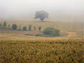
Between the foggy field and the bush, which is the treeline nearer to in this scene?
the foggy field

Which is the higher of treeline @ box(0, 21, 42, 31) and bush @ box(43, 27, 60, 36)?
treeline @ box(0, 21, 42, 31)

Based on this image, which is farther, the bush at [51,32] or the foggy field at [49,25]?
the foggy field at [49,25]

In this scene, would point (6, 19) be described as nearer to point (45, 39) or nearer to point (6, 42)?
point (6, 42)

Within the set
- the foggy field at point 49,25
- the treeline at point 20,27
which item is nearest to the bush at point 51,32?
the foggy field at point 49,25

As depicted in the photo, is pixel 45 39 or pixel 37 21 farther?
pixel 37 21

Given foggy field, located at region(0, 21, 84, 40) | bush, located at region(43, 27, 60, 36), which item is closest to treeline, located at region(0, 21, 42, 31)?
foggy field, located at region(0, 21, 84, 40)

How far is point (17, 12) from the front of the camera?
20.9 feet

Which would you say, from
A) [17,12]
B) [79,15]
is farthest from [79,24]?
[17,12]

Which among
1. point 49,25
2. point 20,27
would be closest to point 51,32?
point 49,25

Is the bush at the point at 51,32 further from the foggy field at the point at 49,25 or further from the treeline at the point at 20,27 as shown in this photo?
the treeline at the point at 20,27

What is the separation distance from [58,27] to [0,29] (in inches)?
141

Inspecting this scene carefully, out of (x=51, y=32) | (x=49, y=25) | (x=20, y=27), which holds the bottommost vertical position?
(x=51, y=32)

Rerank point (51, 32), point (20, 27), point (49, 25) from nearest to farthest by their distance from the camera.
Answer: point (51, 32) → point (20, 27) → point (49, 25)

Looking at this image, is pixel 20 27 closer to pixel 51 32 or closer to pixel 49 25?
pixel 49 25
